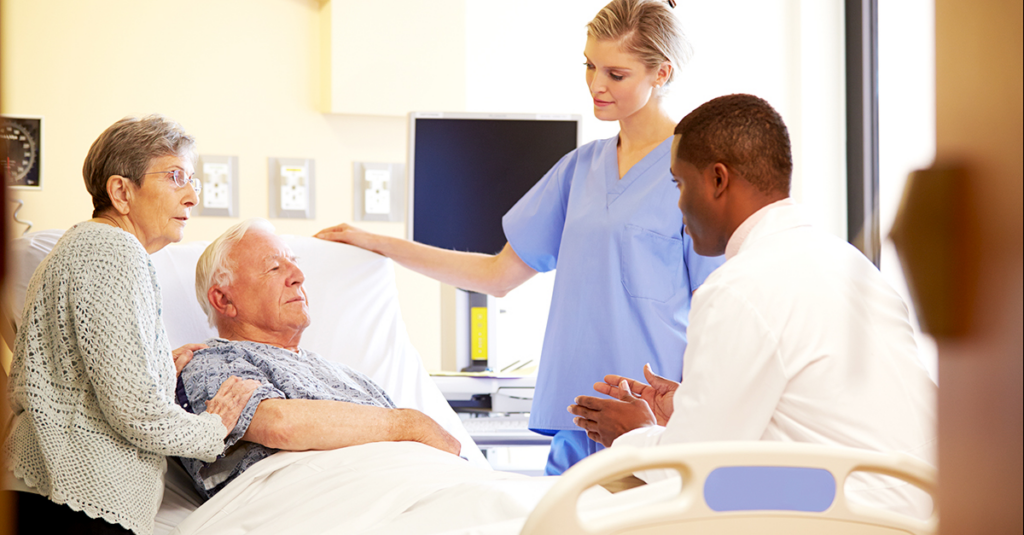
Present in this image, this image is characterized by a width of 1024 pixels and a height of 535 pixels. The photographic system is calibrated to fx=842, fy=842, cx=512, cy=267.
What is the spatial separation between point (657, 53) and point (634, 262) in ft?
1.46

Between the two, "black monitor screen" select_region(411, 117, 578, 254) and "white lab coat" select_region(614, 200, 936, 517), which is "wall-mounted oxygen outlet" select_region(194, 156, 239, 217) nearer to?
"black monitor screen" select_region(411, 117, 578, 254)

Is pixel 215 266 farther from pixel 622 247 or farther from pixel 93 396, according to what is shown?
pixel 622 247

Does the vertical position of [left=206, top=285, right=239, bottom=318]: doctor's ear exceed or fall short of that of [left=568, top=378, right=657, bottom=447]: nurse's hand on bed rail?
it exceeds it

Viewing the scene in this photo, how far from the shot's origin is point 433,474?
4.67 feet

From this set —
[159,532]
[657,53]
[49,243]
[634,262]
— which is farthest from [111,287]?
[657,53]

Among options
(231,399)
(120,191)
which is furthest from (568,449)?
(120,191)

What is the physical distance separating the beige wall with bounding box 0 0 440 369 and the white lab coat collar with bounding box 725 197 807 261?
199 cm

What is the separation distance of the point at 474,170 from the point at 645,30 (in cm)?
97

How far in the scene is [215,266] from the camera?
1.89m

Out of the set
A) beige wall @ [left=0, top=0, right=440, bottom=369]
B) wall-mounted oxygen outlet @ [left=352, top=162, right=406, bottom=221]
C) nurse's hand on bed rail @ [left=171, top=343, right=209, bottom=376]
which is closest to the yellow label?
beige wall @ [left=0, top=0, right=440, bottom=369]

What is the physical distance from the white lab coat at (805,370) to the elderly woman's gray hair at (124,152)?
1065 millimetres

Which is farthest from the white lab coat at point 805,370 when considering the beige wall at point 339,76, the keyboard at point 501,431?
the beige wall at point 339,76

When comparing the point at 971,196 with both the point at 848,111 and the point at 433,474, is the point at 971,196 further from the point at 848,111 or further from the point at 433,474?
the point at 848,111

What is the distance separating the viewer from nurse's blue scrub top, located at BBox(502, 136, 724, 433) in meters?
1.77
